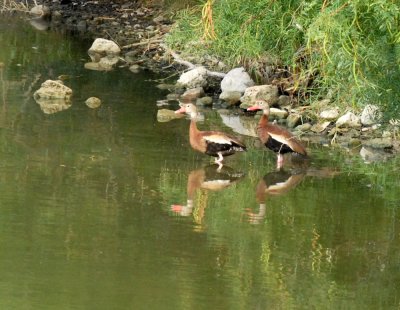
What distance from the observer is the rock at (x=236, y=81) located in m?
20.3

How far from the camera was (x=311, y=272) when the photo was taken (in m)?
10.7

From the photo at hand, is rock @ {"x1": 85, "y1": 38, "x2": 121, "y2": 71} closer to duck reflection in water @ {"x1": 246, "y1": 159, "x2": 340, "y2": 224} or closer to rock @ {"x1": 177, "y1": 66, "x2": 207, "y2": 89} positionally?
rock @ {"x1": 177, "y1": 66, "x2": 207, "y2": 89}

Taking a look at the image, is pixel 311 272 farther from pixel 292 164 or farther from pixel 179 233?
pixel 292 164

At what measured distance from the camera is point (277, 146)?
52.4ft

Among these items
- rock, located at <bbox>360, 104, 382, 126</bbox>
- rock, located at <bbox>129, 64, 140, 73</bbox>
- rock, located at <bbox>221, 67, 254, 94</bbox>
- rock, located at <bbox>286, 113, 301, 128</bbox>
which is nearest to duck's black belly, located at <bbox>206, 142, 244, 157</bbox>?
rock, located at <bbox>360, 104, 382, 126</bbox>

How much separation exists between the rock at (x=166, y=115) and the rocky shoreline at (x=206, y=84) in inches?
1.6

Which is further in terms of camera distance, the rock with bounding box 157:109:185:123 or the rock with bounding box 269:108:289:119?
the rock with bounding box 269:108:289:119

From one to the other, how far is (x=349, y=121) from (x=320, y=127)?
1.60ft

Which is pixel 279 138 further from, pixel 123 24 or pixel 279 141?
pixel 123 24

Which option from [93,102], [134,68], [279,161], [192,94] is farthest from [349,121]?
[134,68]

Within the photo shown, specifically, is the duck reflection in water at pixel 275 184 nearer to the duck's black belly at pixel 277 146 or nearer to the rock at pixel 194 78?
the duck's black belly at pixel 277 146

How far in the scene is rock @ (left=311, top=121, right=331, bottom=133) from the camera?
1814 centimetres

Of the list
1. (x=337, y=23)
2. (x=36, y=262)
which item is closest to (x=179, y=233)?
(x=36, y=262)

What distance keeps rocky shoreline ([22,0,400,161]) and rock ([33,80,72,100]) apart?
79.1 inches
